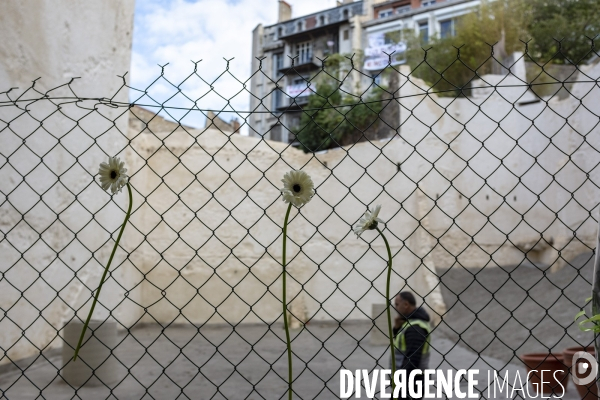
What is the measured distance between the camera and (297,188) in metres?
1.39

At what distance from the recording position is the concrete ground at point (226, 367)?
436 centimetres

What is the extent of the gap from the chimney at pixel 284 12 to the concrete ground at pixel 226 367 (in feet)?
82.0

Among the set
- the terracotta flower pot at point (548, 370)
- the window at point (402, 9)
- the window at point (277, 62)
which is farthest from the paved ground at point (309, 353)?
the window at point (277, 62)

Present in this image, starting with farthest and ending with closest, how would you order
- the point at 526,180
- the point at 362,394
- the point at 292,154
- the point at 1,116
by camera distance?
the point at 526,180, the point at 292,154, the point at 362,394, the point at 1,116

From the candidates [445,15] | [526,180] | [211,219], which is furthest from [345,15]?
[211,219]

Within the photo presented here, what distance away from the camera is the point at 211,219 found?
9859mm

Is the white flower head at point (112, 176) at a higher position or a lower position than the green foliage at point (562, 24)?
lower

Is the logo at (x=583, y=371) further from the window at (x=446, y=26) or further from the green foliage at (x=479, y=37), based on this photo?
the window at (x=446, y=26)

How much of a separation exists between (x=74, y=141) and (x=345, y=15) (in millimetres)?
24891

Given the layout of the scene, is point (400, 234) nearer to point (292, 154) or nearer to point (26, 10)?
point (292, 154)

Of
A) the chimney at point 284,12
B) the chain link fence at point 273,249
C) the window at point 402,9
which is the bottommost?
the chain link fence at point 273,249

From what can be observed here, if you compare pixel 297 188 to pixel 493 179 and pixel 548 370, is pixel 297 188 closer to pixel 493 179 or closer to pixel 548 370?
pixel 548 370

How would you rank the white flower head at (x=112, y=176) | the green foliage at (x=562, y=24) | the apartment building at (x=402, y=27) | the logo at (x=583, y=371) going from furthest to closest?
the apartment building at (x=402, y=27), the green foliage at (x=562, y=24), the logo at (x=583, y=371), the white flower head at (x=112, y=176)

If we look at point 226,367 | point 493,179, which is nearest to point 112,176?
point 226,367
